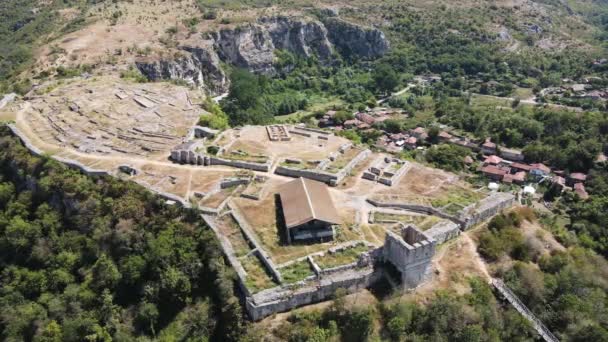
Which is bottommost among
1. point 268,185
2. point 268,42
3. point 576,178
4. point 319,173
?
point 268,42

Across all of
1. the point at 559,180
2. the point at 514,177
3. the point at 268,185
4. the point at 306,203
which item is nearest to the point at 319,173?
the point at 268,185

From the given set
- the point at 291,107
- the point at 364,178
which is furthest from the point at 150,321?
the point at 291,107

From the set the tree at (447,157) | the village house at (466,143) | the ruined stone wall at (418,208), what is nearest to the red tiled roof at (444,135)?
the village house at (466,143)

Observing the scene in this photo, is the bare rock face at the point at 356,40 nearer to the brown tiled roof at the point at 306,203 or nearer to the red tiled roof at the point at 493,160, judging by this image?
the red tiled roof at the point at 493,160

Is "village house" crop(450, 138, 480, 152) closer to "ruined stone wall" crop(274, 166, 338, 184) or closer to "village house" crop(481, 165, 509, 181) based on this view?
"village house" crop(481, 165, 509, 181)

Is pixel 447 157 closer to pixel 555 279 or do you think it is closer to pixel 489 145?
pixel 489 145

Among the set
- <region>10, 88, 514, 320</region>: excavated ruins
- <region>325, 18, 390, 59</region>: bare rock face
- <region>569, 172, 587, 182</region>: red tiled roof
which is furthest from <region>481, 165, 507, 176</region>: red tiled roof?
<region>325, 18, 390, 59</region>: bare rock face
